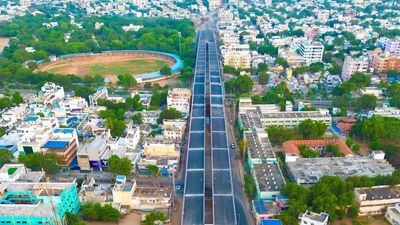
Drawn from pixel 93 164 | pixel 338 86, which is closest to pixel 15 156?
pixel 93 164

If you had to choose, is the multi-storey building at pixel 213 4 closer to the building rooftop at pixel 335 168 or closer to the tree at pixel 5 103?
the tree at pixel 5 103

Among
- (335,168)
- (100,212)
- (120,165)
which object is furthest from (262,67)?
(100,212)

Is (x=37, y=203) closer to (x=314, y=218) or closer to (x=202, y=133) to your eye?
(x=202, y=133)

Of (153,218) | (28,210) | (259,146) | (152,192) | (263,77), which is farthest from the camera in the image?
(263,77)

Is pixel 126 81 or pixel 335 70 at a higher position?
pixel 335 70

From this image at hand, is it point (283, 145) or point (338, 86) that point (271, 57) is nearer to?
point (338, 86)

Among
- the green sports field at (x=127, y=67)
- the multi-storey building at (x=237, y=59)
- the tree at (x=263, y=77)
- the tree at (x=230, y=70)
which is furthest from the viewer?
the green sports field at (x=127, y=67)

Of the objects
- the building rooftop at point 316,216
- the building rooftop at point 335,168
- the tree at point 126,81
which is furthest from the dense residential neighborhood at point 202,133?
the tree at point 126,81
